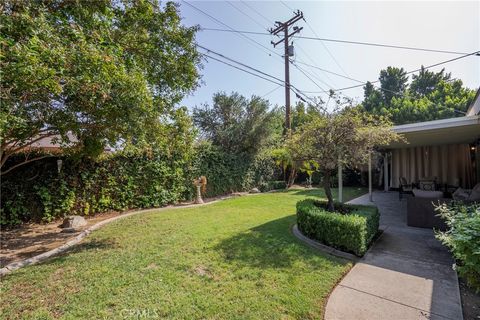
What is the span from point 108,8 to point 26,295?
4978 millimetres

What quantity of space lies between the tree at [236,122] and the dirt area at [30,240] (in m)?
9.31

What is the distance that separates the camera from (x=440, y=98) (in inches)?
914

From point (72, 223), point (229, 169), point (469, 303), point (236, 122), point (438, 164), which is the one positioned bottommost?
point (469, 303)

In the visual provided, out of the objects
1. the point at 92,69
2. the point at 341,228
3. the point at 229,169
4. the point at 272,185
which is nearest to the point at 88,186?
the point at 92,69

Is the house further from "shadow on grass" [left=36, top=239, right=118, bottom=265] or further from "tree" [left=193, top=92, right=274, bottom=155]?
"shadow on grass" [left=36, top=239, right=118, bottom=265]

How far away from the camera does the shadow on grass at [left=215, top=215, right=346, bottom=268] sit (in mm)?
4023

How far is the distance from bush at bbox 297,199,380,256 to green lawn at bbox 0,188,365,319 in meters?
0.44

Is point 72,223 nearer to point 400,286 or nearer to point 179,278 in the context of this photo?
point 179,278

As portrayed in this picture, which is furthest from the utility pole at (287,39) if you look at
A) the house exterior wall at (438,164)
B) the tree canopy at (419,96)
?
the tree canopy at (419,96)

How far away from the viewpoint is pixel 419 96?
2688 cm

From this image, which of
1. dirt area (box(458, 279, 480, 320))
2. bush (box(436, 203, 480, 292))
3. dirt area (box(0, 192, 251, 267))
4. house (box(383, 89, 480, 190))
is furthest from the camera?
house (box(383, 89, 480, 190))

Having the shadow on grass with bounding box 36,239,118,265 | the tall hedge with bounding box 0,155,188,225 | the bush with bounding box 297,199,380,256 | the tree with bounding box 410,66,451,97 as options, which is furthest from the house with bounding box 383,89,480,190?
the tree with bounding box 410,66,451,97

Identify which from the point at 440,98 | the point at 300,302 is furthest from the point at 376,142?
the point at 440,98

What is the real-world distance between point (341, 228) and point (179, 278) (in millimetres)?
3114
